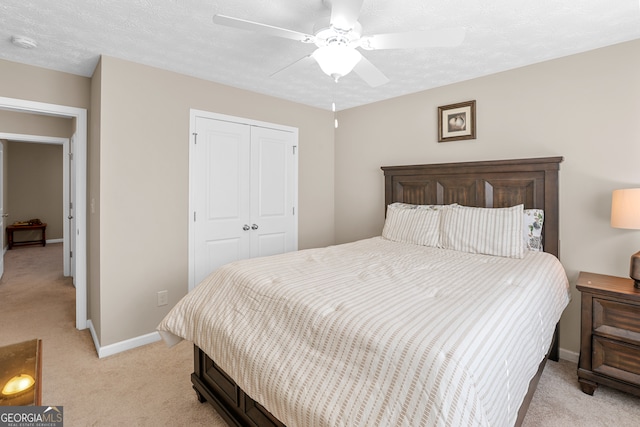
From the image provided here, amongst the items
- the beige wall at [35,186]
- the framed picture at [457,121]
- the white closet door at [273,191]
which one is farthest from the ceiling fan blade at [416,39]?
the beige wall at [35,186]

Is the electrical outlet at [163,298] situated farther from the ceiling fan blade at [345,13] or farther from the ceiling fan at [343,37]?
the ceiling fan blade at [345,13]

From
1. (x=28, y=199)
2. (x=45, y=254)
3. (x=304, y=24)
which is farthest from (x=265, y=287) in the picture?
(x=28, y=199)

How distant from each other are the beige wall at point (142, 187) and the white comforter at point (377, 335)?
993 millimetres

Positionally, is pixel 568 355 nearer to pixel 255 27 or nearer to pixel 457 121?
pixel 457 121

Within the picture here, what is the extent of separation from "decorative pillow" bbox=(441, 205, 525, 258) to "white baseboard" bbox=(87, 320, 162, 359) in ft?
8.81

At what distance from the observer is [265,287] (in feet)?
5.51

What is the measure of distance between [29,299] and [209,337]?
355 cm

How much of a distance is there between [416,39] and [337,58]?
0.42m

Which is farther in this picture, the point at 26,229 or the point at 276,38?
the point at 26,229

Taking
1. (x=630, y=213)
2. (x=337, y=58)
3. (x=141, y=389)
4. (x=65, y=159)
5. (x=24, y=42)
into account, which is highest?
(x=24, y=42)

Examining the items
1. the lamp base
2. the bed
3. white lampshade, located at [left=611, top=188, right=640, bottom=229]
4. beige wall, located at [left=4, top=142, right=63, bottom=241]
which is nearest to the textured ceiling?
the bed

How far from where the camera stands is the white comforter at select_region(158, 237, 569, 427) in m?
1.03

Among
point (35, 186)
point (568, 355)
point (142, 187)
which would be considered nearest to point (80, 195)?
point (142, 187)

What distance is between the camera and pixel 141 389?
2.18m
